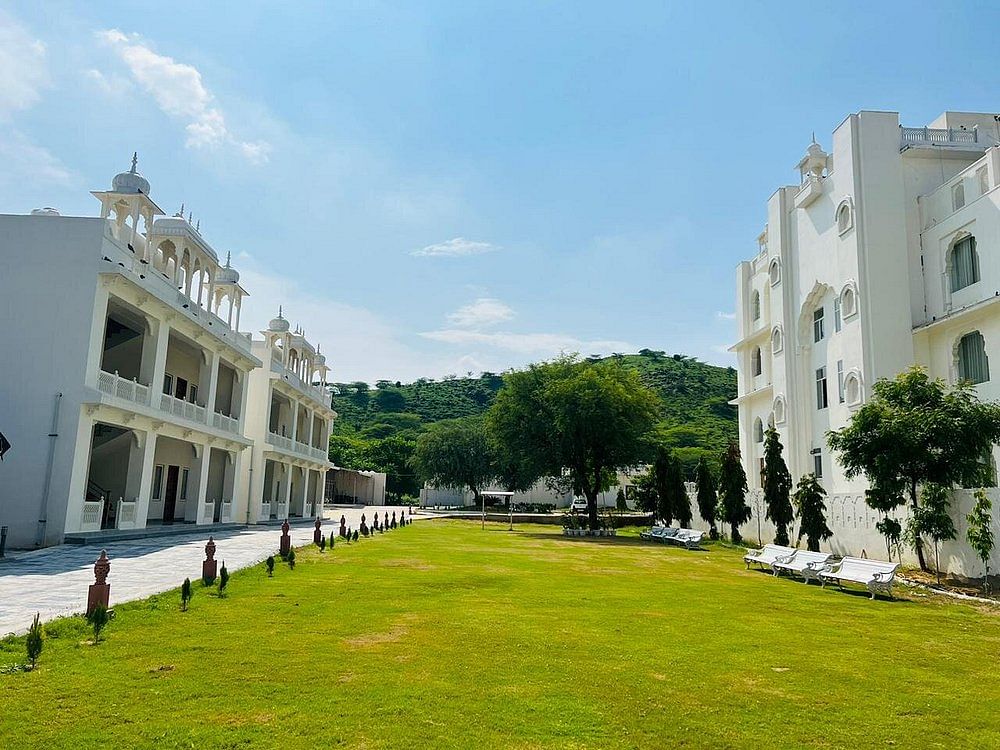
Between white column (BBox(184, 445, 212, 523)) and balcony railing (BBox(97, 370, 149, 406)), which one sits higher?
balcony railing (BBox(97, 370, 149, 406))

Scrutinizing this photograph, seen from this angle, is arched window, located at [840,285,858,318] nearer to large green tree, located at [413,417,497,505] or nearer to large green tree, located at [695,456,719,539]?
large green tree, located at [695,456,719,539]

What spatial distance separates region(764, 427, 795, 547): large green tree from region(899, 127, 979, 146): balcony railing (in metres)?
12.1

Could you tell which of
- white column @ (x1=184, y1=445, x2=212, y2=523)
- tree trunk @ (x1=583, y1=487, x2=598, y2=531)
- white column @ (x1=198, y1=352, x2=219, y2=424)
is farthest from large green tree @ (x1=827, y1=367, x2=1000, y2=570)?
white column @ (x1=184, y1=445, x2=212, y2=523)

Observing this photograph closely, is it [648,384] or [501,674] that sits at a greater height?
[648,384]

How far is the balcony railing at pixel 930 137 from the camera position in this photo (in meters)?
26.6

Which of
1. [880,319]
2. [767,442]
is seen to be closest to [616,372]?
[767,442]

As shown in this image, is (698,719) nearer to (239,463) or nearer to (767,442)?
(767,442)

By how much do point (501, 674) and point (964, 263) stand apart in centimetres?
2354

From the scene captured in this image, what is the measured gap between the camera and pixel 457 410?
4461 inches

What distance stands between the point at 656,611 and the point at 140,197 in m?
18.8

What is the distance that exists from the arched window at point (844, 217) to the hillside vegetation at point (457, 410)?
35.8 meters

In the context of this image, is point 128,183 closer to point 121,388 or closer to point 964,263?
point 121,388

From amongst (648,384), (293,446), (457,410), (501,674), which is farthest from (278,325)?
(457,410)

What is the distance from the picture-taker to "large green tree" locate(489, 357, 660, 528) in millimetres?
36438
